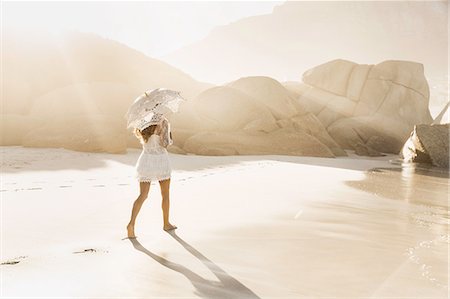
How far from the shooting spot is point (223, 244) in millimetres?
4043

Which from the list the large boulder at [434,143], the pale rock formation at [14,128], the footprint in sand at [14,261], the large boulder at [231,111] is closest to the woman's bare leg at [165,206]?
the footprint in sand at [14,261]

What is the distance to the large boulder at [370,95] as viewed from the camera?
115ft

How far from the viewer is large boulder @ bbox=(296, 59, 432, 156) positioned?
115 ft

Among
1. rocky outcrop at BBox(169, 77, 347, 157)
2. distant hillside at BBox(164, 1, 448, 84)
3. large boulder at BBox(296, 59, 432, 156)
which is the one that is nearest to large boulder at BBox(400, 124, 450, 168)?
rocky outcrop at BBox(169, 77, 347, 157)

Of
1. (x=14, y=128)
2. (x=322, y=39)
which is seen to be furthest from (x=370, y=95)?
(x=322, y=39)

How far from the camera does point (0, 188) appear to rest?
22.8 ft

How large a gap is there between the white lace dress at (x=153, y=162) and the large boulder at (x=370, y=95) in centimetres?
3102

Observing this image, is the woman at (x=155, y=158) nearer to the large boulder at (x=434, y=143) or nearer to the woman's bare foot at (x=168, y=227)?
the woman's bare foot at (x=168, y=227)

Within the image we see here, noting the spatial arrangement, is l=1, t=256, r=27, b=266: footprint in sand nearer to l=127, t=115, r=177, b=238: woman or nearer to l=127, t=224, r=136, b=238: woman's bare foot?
l=127, t=224, r=136, b=238: woman's bare foot

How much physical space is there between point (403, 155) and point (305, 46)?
125 m

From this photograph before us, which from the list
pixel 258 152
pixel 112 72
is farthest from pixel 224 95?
pixel 112 72

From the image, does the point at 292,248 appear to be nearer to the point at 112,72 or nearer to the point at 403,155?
the point at 403,155

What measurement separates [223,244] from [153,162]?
131cm

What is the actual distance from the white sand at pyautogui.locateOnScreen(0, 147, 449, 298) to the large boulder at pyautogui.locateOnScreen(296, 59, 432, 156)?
28.6 metres
